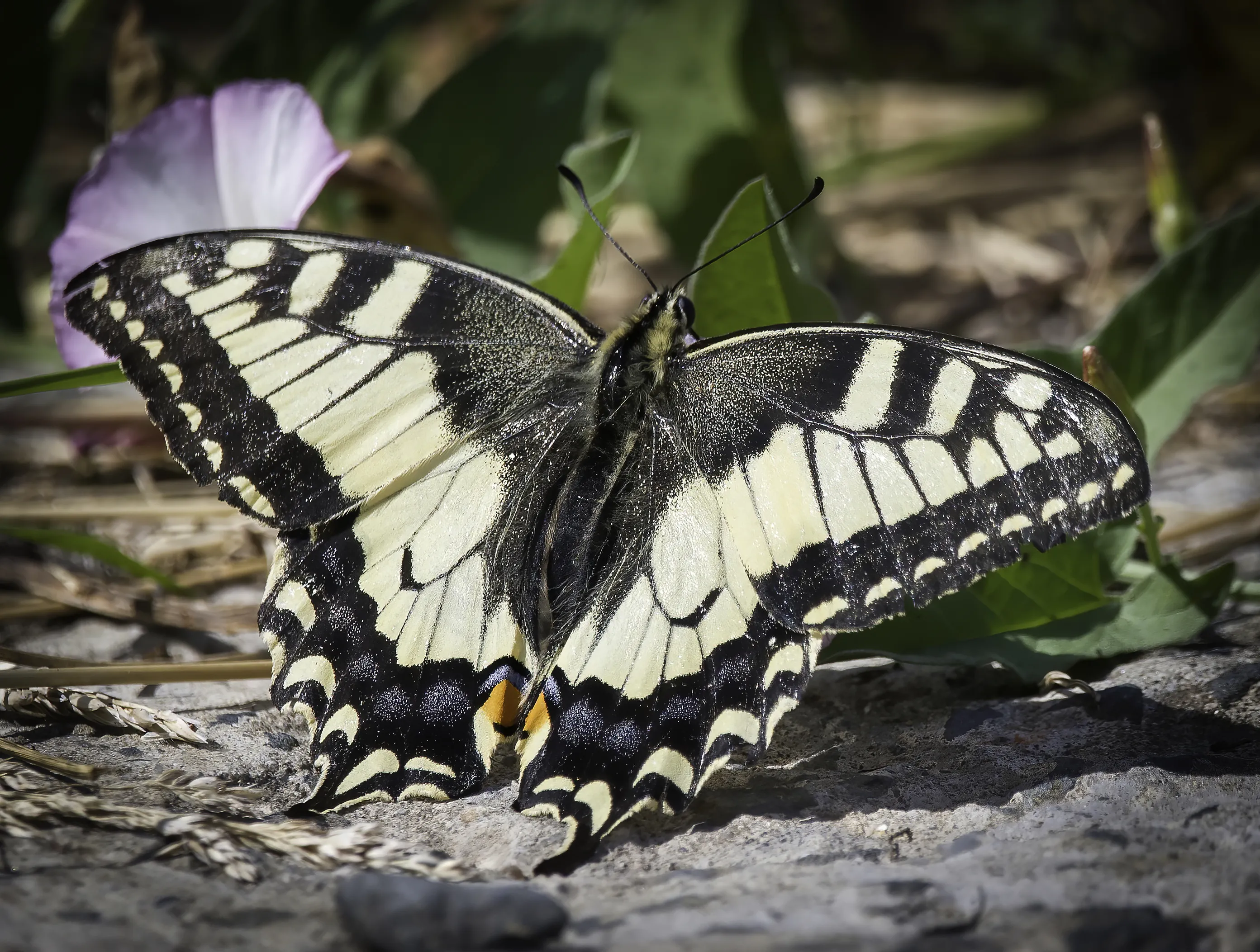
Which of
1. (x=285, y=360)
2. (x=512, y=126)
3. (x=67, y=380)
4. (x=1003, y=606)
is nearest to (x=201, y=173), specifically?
(x=67, y=380)

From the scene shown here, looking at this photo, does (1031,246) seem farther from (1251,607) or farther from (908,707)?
(908,707)

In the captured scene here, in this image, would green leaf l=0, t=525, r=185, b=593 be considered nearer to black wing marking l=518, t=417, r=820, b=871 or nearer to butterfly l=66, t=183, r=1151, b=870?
butterfly l=66, t=183, r=1151, b=870

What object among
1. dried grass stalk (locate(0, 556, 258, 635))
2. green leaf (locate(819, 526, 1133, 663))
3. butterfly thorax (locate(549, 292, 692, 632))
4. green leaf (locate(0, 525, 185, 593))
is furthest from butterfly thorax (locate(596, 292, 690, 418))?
green leaf (locate(0, 525, 185, 593))

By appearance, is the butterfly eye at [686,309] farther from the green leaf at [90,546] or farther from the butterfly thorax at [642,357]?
the green leaf at [90,546]

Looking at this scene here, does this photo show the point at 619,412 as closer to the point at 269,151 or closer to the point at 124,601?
the point at 269,151

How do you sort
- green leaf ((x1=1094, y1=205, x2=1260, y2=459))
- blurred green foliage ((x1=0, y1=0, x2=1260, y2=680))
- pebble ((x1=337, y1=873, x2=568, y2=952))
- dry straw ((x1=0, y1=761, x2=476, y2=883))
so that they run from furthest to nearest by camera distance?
green leaf ((x1=1094, y1=205, x2=1260, y2=459)), blurred green foliage ((x1=0, y1=0, x2=1260, y2=680)), dry straw ((x1=0, y1=761, x2=476, y2=883)), pebble ((x1=337, y1=873, x2=568, y2=952))

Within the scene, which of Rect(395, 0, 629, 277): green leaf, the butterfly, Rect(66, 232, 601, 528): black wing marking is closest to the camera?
the butterfly

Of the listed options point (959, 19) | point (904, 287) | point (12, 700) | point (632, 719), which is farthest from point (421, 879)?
point (959, 19)
